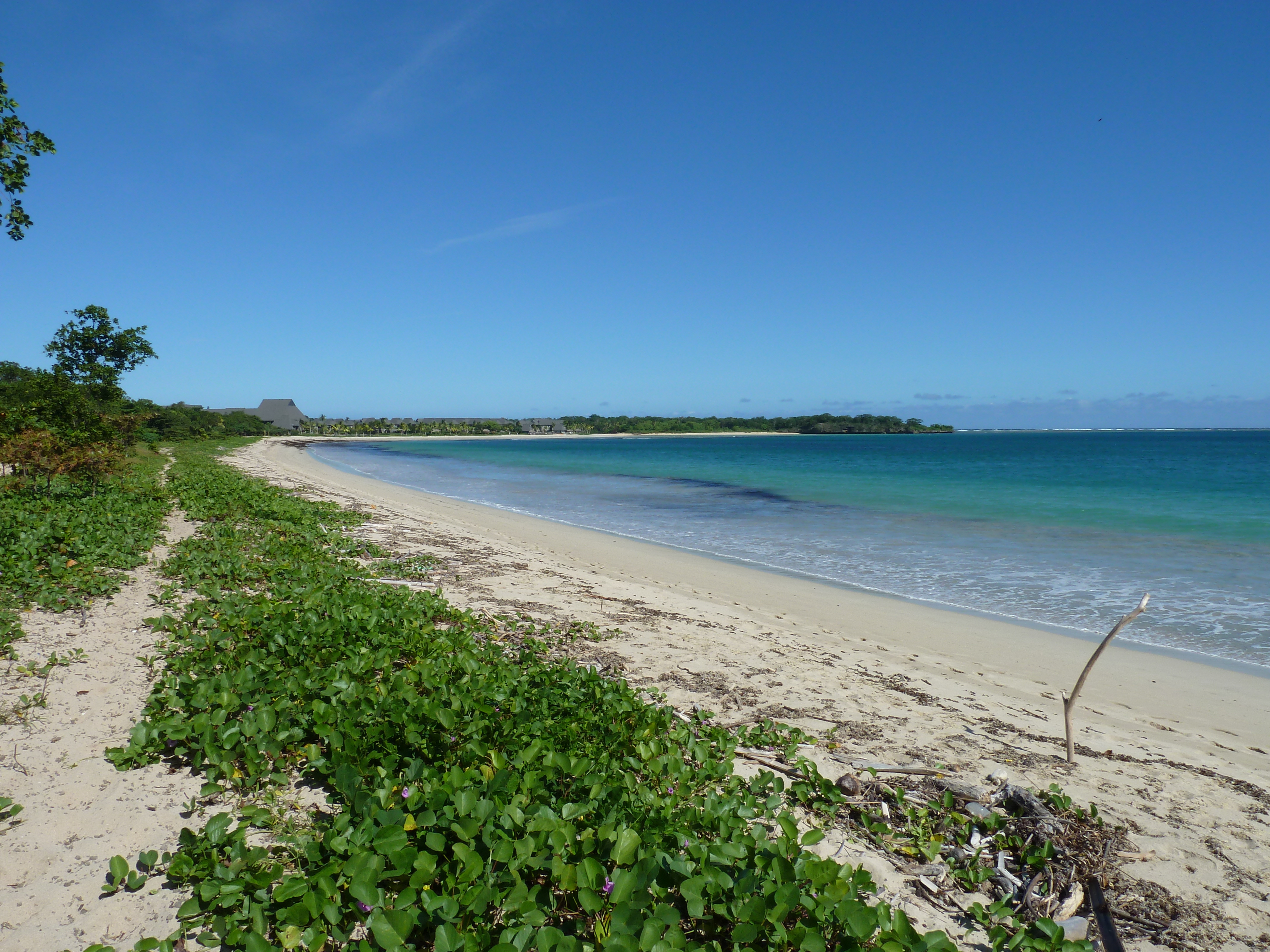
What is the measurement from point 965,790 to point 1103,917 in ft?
3.32

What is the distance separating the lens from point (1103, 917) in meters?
3.04

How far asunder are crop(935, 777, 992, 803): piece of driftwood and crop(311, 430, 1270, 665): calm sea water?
664 centimetres

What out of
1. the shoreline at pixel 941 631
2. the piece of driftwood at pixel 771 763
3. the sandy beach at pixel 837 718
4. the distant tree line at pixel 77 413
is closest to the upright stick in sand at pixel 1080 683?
the sandy beach at pixel 837 718

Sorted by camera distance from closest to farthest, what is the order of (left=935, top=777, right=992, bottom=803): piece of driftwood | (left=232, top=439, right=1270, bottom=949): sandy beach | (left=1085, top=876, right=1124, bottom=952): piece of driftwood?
(left=1085, top=876, right=1124, bottom=952): piece of driftwood, (left=232, top=439, right=1270, bottom=949): sandy beach, (left=935, top=777, right=992, bottom=803): piece of driftwood

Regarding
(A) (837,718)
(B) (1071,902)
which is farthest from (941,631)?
(B) (1071,902)

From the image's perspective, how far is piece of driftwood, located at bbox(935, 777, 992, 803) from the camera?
A: 3938 mm

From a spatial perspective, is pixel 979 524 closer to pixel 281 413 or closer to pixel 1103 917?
pixel 1103 917

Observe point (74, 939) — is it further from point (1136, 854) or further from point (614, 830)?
point (1136, 854)

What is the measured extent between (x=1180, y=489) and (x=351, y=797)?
39136 mm

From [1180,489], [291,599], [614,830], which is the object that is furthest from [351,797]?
[1180,489]

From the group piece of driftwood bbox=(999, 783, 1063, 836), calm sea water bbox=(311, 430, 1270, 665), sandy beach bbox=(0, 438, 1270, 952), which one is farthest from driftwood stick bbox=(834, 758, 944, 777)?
calm sea water bbox=(311, 430, 1270, 665)

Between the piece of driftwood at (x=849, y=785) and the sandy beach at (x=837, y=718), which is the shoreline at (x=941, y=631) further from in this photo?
the piece of driftwood at (x=849, y=785)

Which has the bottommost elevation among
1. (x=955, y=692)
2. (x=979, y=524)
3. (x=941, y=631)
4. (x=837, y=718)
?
(x=979, y=524)

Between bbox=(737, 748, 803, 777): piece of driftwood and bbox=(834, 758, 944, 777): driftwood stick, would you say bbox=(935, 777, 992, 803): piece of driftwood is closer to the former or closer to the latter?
bbox=(834, 758, 944, 777): driftwood stick
